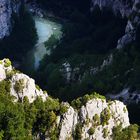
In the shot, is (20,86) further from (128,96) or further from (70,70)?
(70,70)

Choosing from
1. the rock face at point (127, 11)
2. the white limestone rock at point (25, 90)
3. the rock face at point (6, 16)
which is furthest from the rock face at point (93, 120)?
the rock face at point (6, 16)

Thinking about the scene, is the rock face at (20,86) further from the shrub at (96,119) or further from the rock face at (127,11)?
the rock face at (127,11)

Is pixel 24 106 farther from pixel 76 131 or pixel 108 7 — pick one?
pixel 108 7

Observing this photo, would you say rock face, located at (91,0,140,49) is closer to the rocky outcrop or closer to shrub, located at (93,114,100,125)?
the rocky outcrop

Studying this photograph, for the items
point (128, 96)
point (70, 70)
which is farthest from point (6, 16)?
point (128, 96)

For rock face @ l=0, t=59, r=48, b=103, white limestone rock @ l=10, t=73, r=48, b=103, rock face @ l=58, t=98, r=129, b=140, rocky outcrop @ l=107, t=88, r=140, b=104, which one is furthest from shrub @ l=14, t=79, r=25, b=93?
rocky outcrop @ l=107, t=88, r=140, b=104

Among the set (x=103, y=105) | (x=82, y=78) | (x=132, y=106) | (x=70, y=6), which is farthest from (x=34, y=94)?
(x=70, y=6)
